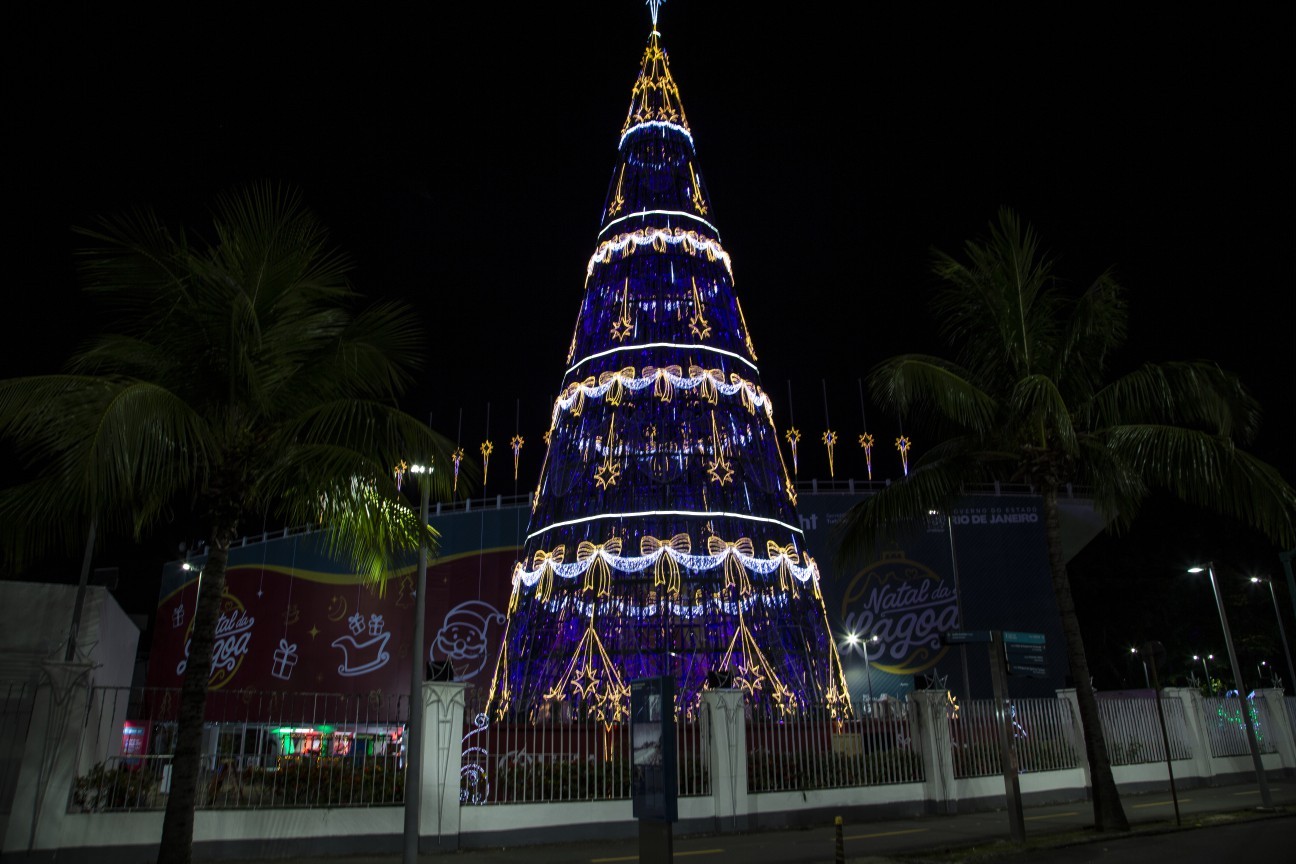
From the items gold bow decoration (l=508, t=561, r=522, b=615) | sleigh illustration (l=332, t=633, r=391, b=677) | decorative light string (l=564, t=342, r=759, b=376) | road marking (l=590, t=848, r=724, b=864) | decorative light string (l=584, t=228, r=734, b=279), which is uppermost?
decorative light string (l=584, t=228, r=734, b=279)

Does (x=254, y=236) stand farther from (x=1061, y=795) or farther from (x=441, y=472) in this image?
(x=1061, y=795)

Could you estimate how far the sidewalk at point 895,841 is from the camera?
1216 centimetres

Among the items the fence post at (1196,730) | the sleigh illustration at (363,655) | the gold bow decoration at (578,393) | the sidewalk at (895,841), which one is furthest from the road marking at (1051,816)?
the sleigh illustration at (363,655)

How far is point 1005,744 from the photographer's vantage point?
1289cm

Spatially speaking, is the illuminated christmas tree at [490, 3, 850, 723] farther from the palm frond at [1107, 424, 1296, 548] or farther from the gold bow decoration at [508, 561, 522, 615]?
the palm frond at [1107, 424, 1296, 548]

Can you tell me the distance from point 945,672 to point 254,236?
33042mm

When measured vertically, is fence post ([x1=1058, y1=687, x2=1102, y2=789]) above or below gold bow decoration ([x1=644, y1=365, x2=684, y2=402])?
below

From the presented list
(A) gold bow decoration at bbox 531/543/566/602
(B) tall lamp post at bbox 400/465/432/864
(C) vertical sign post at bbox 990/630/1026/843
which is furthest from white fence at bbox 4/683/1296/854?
(A) gold bow decoration at bbox 531/543/566/602

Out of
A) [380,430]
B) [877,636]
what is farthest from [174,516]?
[877,636]

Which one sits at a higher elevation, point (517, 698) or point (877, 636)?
point (877, 636)

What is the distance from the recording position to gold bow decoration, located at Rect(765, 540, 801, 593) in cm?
1956

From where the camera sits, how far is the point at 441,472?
35.7 feet

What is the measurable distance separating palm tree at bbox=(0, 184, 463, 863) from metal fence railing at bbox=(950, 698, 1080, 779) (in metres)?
12.5

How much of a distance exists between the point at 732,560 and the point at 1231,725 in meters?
15.6
